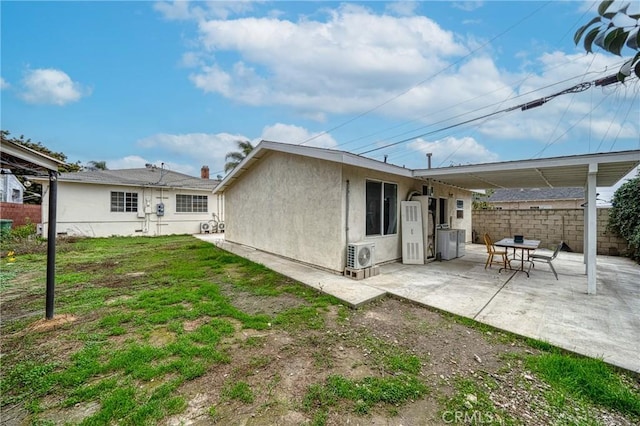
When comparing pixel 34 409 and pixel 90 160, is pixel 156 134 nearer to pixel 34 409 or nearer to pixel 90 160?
pixel 90 160

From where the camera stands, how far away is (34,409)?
208 cm

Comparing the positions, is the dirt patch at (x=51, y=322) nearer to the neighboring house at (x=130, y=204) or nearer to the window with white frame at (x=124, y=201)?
the neighboring house at (x=130, y=204)

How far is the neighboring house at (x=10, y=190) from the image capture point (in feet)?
50.7

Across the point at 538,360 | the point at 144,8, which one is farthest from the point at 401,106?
the point at 538,360

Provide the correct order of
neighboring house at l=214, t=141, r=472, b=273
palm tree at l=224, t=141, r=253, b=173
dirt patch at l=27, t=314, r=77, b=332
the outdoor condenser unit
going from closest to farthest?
dirt patch at l=27, t=314, r=77, b=332
neighboring house at l=214, t=141, r=472, b=273
the outdoor condenser unit
palm tree at l=224, t=141, r=253, b=173

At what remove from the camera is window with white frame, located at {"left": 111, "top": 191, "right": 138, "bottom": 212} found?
1334cm

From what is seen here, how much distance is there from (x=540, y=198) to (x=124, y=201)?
93.6ft

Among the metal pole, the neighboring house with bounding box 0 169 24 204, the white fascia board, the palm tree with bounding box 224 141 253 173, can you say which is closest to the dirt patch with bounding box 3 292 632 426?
the metal pole

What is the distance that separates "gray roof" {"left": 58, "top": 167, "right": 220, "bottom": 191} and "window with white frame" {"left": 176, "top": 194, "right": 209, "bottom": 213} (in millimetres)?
653

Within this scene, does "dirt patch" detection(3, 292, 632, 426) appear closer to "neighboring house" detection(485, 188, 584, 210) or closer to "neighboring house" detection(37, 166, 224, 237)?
"neighboring house" detection(37, 166, 224, 237)

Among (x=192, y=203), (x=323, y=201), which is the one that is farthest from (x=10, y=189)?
(x=323, y=201)

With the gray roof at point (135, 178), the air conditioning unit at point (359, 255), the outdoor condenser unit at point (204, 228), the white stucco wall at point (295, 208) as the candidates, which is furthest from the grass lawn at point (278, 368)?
the outdoor condenser unit at point (204, 228)

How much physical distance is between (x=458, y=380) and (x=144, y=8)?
36.1 ft

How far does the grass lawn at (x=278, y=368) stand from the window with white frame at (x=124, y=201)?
10.5 m
